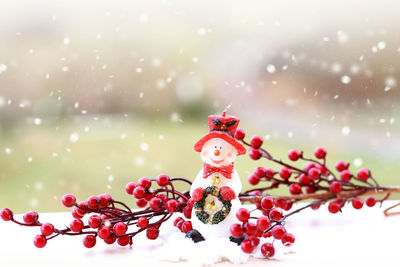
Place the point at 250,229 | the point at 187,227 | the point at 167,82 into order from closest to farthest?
the point at 250,229 < the point at 187,227 < the point at 167,82

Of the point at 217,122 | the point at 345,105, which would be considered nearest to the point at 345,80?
the point at 345,105

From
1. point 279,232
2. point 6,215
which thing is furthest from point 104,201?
point 279,232

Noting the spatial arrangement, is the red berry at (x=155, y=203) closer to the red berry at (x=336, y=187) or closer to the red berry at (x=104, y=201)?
the red berry at (x=104, y=201)

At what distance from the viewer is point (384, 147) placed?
1636mm

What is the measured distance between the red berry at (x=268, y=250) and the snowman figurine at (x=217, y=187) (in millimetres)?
38

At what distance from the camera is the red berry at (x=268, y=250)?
0.61 m

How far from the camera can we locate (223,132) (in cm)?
65

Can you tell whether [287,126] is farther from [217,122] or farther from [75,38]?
[217,122]

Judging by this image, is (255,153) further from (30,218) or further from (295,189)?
(30,218)

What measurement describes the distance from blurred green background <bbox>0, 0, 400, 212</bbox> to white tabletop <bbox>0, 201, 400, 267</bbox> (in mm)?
693

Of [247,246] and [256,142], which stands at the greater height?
[256,142]

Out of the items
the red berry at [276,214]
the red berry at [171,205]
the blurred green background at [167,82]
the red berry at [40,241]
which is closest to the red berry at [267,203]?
the red berry at [276,214]

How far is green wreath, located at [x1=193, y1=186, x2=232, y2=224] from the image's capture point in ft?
2.10

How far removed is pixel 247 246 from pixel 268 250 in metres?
0.03
